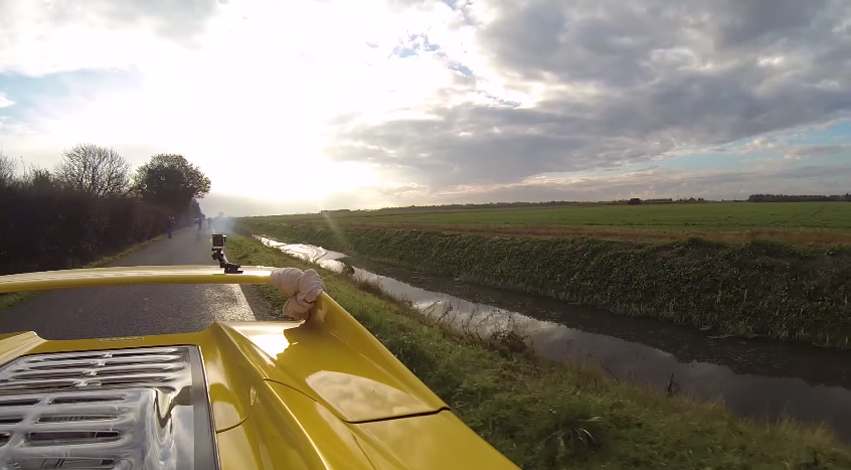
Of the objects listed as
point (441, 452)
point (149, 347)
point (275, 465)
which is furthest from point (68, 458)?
point (149, 347)

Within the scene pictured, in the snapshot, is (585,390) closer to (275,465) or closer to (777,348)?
(275,465)

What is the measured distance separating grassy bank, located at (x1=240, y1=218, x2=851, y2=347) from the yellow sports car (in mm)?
13529

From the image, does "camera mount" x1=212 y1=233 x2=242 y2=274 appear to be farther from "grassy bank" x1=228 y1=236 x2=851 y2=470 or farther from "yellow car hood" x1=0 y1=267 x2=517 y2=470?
"grassy bank" x1=228 y1=236 x2=851 y2=470

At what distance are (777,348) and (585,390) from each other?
845 cm

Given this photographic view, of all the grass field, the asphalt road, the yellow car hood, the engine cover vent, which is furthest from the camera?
the grass field

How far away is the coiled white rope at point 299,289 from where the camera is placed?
93.7 inches

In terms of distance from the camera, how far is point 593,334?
1255 centimetres

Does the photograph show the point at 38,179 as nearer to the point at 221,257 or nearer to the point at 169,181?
the point at 221,257

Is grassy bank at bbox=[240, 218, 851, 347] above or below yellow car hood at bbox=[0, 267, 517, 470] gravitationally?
below

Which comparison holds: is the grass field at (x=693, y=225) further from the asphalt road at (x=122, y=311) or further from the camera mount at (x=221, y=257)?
the camera mount at (x=221, y=257)

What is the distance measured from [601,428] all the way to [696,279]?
12.5 metres

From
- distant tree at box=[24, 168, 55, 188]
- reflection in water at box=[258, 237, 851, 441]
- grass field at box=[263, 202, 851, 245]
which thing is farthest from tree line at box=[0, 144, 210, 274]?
grass field at box=[263, 202, 851, 245]

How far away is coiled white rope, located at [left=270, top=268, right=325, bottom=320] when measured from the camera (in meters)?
2.38

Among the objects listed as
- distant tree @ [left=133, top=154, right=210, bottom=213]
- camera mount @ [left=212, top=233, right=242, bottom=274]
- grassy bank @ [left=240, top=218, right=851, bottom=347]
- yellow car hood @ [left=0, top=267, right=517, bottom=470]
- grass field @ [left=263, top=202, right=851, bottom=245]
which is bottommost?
grassy bank @ [left=240, top=218, right=851, bottom=347]
